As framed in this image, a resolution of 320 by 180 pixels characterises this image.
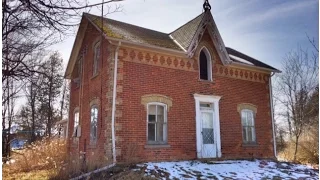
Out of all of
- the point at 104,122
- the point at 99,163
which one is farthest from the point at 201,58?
the point at 99,163

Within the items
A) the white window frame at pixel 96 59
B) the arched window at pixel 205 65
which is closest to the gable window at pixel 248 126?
the arched window at pixel 205 65

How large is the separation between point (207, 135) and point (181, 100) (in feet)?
7.21

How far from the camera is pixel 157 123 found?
1348cm

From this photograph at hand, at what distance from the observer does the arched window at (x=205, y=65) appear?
15.6m

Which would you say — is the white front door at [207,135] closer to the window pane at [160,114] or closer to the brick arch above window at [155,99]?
the brick arch above window at [155,99]

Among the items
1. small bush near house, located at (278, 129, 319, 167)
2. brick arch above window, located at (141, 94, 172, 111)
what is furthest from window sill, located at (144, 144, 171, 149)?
small bush near house, located at (278, 129, 319, 167)

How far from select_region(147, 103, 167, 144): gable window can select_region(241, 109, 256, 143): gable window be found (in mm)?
4871

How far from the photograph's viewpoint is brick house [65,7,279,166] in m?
12.8

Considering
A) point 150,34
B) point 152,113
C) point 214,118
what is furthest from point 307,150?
point 150,34

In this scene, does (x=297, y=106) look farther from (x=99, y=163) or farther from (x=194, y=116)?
(x=99, y=163)

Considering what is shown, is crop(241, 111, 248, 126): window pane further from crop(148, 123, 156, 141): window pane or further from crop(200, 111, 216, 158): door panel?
crop(148, 123, 156, 141): window pane

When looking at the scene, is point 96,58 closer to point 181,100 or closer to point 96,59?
point 96,59

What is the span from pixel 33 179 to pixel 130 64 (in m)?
6.33

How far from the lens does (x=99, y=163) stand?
12008 millimetres
